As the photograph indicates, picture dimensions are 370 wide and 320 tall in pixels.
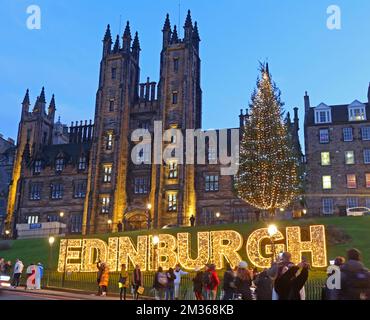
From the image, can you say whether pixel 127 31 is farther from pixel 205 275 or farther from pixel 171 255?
pixel 205 275

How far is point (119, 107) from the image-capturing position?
2544 inches

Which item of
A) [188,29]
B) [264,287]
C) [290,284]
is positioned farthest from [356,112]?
[290,284]

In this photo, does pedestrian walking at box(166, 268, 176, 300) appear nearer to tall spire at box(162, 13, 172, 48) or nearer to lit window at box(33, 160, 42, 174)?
tall spire at box(162, 13, 172, 48)

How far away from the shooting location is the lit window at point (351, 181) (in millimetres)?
54906

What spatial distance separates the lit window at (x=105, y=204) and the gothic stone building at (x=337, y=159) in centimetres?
2651

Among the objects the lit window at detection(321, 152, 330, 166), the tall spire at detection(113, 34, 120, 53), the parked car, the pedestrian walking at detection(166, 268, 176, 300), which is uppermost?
the tall spire at detection(113, 34, 120, 53)

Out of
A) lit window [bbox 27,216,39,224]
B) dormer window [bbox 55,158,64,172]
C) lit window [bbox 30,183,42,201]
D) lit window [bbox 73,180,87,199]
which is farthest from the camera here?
dormer window [bbox 55,158,64,172]

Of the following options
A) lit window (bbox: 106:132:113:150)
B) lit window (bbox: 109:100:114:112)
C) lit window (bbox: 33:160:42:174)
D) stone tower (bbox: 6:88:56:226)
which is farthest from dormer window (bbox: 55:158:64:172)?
lit window (bbox: 109:100:114:112)

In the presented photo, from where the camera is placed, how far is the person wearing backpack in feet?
29.7

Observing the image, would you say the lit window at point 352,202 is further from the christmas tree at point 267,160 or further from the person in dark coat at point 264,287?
the person in dark coat at point 264,287

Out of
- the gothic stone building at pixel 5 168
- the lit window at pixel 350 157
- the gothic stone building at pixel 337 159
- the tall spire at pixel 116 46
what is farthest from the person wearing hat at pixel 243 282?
the gothic stone building at pixel 5 168

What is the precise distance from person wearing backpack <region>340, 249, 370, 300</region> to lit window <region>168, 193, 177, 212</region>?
48549mm

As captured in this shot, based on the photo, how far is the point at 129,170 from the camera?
63469mm
